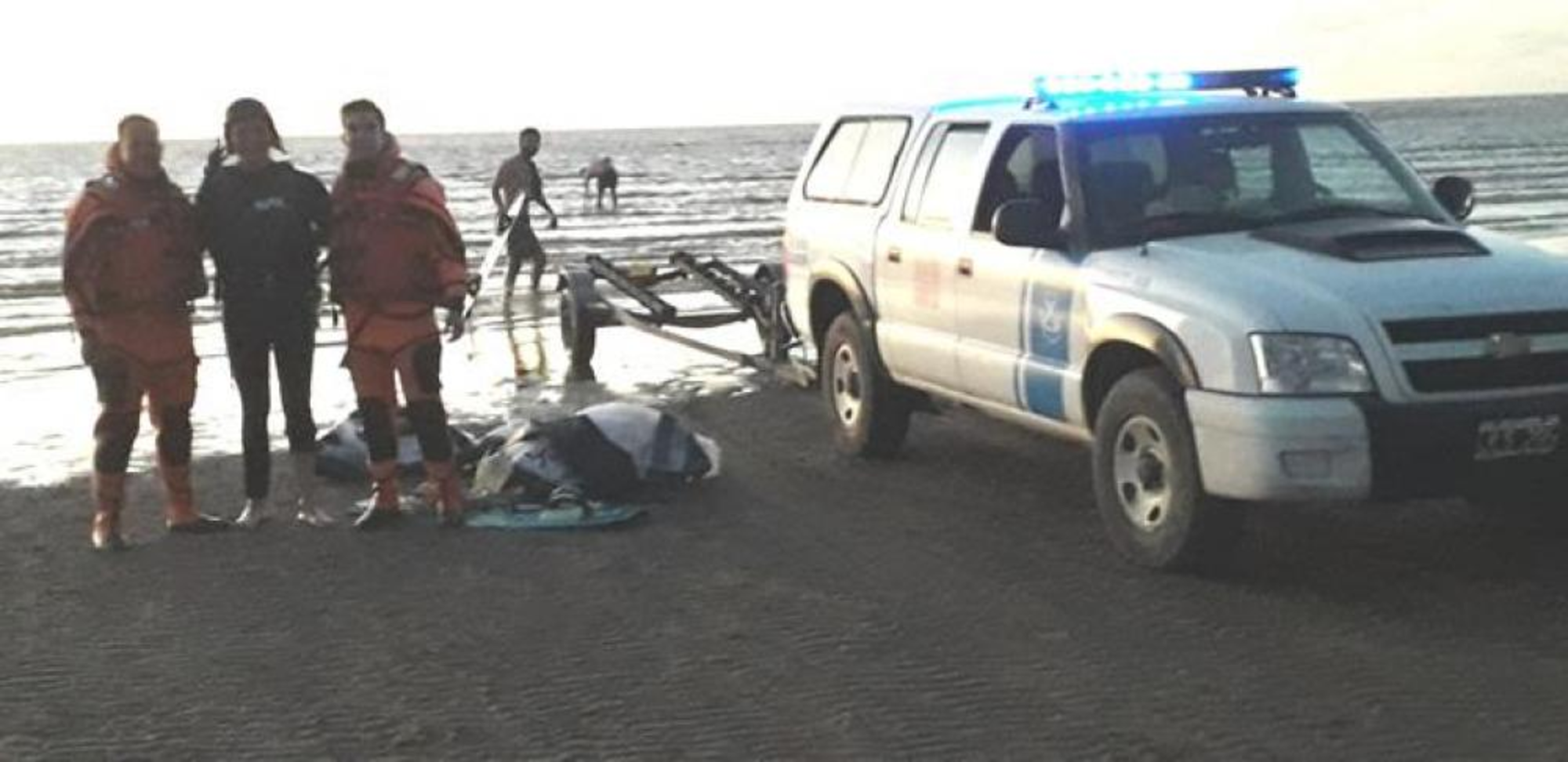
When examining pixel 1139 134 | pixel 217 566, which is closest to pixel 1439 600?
pixel 1139 134

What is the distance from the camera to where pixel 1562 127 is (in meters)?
114

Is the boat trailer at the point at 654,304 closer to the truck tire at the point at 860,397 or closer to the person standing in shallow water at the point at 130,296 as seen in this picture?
the truck tire at the point at 860,397

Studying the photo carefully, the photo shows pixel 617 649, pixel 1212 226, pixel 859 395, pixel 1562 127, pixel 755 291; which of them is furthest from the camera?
pixel 1562 127

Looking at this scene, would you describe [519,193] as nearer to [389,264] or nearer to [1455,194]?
[389,264]

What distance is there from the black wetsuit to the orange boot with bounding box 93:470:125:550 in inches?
24.6

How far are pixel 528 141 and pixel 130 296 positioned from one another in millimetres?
11233

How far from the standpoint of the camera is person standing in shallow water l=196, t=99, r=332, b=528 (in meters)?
8.39

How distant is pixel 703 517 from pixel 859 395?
5.29 ft

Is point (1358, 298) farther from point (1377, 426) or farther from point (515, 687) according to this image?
point (515, 687)

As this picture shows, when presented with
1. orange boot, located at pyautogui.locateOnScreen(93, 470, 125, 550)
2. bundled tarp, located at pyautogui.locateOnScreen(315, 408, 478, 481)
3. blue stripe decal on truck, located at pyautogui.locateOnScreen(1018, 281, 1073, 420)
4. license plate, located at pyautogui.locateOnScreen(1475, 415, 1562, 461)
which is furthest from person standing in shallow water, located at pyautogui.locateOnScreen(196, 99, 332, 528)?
license plate, located at pyautogui.locateOnScreen(1475, 415, 1562, 461)

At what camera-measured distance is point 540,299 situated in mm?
21719

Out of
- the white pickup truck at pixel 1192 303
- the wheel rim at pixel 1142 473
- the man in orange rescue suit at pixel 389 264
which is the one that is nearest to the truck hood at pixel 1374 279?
the white pickup truck at pixel 1192 303

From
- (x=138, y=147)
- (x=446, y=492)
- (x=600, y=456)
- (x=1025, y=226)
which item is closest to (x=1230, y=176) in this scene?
(x=1025, y=226)

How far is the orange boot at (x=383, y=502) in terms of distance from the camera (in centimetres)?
880
